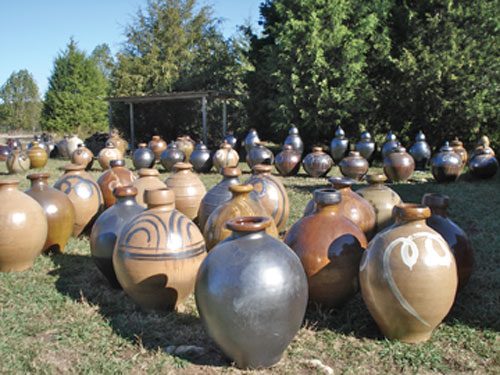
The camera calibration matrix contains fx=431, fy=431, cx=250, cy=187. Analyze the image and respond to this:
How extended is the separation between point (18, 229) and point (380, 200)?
4.13m

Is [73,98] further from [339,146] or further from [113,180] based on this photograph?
[113,180]

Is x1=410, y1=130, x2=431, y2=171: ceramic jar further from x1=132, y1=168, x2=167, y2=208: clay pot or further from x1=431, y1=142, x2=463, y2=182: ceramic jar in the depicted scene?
x1=132, y1=168, x2=167, y2=208: clay pot

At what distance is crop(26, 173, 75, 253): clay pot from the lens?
531 centimetres

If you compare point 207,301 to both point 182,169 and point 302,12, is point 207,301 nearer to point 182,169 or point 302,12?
point 182,169

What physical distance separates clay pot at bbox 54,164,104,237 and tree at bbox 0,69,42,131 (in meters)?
46.1

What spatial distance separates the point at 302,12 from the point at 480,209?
1209 centimetres

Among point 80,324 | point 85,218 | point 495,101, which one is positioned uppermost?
point 495,101

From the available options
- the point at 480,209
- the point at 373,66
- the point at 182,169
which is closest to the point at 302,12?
the point at 373,66

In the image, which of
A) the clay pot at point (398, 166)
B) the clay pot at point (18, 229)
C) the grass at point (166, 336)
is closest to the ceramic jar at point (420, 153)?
the clay pot at point (398, 166)

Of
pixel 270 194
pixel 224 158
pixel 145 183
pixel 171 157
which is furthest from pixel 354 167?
pixel 145 183

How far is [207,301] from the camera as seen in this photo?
2.82 metres

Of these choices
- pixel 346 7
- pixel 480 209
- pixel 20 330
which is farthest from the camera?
pixel 346 7

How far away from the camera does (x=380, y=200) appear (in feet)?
17.1

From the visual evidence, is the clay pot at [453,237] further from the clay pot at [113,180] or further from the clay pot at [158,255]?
the clay pot at [113,180]
